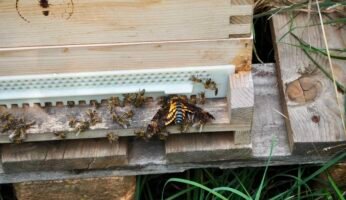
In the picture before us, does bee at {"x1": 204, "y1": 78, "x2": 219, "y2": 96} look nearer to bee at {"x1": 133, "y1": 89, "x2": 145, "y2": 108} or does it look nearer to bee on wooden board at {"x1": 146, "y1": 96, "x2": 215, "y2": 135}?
bee on wooden board at {"x1": 146, "y1": 96, "x2": 215, "y2": 135}

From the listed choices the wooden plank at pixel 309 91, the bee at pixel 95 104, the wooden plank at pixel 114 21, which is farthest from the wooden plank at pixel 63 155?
the wooden plank at pixel 309 91

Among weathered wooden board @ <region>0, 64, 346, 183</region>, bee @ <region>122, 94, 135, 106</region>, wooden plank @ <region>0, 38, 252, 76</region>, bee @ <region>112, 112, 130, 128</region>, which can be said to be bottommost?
weathered wooden board @ <region>0, 64, 346, 183</region>

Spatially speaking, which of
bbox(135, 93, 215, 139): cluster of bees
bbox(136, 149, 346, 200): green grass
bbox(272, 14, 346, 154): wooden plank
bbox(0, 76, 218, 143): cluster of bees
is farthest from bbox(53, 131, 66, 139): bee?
bbox(272, 14, 346, 154): wooden plank

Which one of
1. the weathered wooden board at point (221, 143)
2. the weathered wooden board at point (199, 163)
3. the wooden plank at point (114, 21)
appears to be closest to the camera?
the wooden plank at point (114, 21)

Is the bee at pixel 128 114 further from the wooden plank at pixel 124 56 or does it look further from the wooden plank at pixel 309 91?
the wooden plank at pixel 309 91

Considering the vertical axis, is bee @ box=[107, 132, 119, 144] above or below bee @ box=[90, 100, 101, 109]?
below

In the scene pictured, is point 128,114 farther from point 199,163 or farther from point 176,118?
point 199,163
